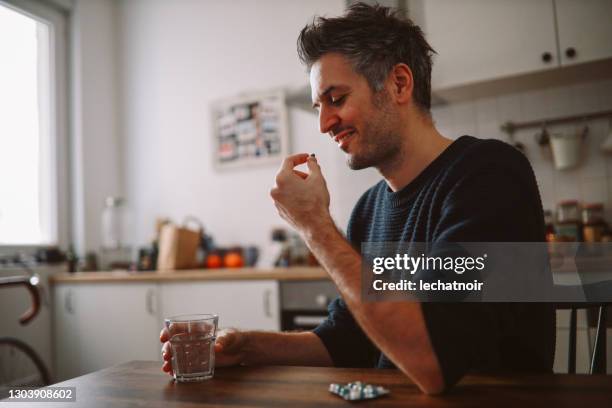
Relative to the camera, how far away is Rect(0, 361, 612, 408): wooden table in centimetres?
65

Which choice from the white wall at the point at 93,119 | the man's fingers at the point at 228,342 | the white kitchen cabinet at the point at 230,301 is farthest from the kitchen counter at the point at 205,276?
the man's fingers at the point at 228,342

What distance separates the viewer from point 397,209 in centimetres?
117

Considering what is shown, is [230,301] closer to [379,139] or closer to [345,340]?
[345,340]

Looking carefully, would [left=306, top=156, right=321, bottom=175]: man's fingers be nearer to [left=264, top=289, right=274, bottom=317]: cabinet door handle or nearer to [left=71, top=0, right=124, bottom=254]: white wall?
[left=264, top=289, right=274, bottom=317]: cabinet door handle

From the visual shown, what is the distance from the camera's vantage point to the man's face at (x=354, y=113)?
1095mm

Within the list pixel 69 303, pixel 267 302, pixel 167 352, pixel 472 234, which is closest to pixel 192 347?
pixel 167 352

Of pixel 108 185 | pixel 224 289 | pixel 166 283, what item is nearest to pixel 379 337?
pixel 224 289

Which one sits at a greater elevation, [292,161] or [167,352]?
[292,161]

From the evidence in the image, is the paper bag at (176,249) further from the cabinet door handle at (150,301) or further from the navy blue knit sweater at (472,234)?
the navy blue knit sweater at (472,234)

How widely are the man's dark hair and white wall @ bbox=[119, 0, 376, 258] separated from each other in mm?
1692

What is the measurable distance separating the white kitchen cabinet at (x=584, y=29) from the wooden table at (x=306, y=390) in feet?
6.05

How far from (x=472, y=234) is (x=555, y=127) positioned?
79.9 inches

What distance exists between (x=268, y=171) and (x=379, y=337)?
2545 millimetres

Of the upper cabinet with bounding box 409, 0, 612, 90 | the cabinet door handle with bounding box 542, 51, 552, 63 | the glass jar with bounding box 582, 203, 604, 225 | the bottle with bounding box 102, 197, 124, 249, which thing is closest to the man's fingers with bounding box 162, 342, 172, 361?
the upper cabinet with bounding box 409, 0, 612, 90
